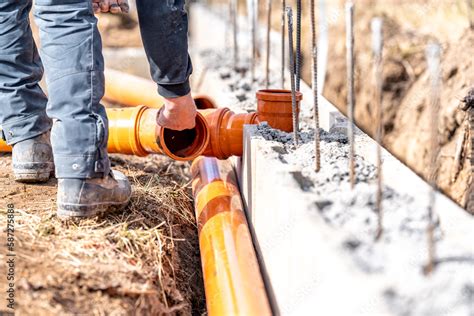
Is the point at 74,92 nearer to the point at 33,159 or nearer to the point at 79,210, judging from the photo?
the point at 79,210

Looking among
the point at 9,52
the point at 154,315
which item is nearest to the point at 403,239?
the point at 154,315

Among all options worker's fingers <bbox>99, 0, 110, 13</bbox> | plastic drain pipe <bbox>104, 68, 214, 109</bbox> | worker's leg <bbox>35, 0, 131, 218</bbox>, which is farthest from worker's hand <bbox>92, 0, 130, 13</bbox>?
plastic drain pipe <bbox>104, 68, 214, 109</bbox>

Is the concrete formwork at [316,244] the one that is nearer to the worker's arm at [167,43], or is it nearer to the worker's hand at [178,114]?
the worker's hand at [178,114]

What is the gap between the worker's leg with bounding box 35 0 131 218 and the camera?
239cm

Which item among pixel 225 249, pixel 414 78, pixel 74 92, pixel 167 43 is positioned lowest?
pixel 225 249

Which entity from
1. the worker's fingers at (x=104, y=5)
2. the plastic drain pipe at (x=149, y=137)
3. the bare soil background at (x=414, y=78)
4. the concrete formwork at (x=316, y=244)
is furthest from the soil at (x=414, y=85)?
the worker's fingers at (x=104, y=5)

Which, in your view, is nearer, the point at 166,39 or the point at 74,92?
the point at 74,92

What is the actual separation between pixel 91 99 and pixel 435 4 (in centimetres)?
430

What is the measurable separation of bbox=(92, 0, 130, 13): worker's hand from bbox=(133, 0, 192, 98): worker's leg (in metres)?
0.31

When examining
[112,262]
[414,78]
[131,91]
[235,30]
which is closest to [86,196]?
[112,262]

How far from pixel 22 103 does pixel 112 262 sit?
942 millimetres

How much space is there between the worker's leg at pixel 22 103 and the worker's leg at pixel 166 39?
0.58 metres

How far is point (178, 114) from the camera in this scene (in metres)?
2.87

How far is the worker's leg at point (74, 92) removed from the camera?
2.39m
